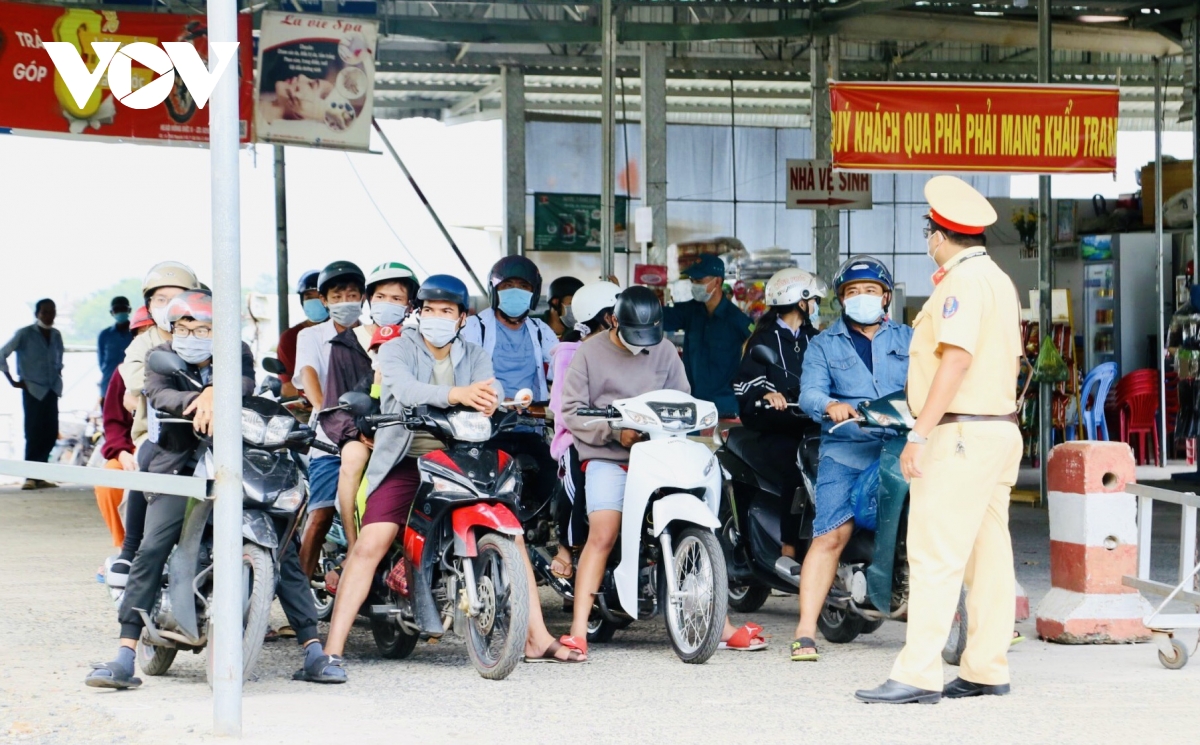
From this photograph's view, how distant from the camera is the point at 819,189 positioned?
18.5 m

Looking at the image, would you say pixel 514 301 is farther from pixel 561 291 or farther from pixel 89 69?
pixel 89 69

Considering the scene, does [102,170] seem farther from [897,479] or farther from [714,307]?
[897,479]

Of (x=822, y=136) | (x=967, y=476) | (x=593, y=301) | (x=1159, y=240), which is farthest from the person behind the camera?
(x=822, y=136)

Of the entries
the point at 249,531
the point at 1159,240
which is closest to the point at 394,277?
the point at 249,531

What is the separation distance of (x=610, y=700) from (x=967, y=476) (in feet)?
4.95

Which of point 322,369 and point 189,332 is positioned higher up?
point 189,332

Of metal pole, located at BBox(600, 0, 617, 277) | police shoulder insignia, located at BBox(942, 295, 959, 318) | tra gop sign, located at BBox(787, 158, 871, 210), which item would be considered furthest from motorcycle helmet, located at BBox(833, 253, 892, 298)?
tra gop sign, located at BBox(787, 158, 871, 210)

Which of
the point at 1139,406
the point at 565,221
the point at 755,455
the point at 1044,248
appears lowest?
the point at 1139,406

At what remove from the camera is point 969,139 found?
10500 mm

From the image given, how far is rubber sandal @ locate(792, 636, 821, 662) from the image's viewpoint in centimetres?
672

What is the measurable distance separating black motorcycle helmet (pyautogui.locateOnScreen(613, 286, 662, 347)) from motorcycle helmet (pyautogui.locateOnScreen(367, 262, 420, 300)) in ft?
2.93

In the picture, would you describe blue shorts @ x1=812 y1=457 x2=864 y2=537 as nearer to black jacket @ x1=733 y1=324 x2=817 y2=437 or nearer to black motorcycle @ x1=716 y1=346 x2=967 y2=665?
black motorcycle @ x1=716 y1=346 x2=967 y2=665

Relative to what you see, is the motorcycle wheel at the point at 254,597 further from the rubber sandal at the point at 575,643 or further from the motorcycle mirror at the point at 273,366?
the motorcycle mirror at the point at 273,366

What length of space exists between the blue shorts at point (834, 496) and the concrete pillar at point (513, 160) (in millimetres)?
20661
